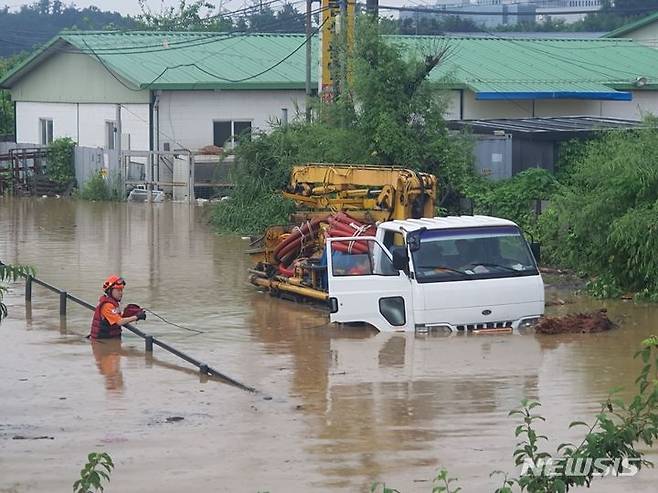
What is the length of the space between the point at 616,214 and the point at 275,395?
9.19 m

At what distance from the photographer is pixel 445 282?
1719 cm

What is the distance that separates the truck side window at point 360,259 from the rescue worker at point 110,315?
291cm

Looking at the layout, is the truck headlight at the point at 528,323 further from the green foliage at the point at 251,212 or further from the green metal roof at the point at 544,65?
the green metal roof at the point at 544,65

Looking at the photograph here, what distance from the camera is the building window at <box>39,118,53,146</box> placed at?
157 feet

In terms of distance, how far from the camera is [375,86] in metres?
27.9

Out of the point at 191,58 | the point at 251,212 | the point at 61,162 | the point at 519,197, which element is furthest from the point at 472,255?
the point at 61,162

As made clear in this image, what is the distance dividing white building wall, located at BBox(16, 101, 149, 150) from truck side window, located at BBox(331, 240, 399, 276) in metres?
24.1

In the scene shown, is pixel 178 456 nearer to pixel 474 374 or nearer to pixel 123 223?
pixel 474 374

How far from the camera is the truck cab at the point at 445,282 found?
56.3 ft

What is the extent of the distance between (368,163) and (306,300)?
7.93 meters

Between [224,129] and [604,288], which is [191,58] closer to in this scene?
[224,129]

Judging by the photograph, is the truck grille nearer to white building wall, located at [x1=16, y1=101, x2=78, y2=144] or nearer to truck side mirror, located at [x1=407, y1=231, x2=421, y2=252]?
truck side mirror, located at [x1=407, y1=231, x2=421, y2=252]

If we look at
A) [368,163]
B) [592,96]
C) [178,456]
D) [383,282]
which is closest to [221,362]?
[383,282]

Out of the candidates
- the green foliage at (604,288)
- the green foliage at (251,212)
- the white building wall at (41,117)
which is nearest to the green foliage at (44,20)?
the white building wall at (41,117)
